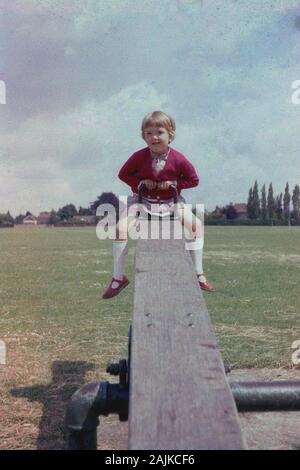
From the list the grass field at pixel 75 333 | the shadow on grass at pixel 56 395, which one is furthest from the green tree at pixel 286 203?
the shadow on grass at pixel 56 395

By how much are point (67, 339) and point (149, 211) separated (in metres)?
3.18

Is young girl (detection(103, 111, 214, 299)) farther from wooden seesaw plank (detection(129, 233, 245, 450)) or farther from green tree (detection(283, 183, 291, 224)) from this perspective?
green tree (detection(283, 183, 291, 224))

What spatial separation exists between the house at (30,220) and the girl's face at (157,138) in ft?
321

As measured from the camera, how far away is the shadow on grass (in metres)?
3.66

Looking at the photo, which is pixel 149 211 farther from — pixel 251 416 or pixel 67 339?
pixel 67 339

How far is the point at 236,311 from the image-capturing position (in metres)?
8.50

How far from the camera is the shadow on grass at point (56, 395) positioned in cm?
366

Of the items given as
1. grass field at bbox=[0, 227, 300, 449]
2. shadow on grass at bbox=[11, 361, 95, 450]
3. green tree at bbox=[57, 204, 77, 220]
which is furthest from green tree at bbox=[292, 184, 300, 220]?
shadow on grass at bbox=[11, 361, 95, 450]

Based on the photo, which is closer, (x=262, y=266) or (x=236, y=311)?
(x=236, y=311)

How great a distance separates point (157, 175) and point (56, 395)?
206cm

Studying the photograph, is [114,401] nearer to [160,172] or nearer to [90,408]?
[90,408]

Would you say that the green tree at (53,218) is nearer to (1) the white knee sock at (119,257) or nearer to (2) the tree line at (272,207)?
(2) the tree line at (272,207)

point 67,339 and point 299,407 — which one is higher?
point 299,407
